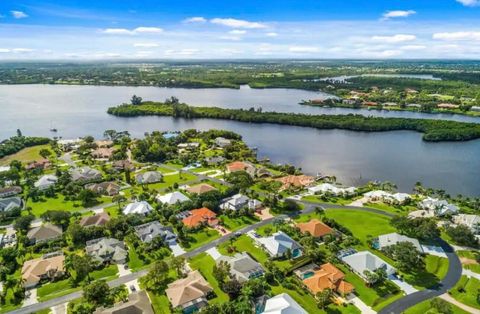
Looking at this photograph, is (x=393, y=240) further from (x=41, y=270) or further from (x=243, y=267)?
(x=41, y=270)

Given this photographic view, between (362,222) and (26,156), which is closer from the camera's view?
(362,222)

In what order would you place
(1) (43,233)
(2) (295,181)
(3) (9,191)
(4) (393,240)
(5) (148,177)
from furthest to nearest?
(5) (148,177) < (2) (295,181) < (3) (9,191) < (1) (43,233) < (4) (393,240)

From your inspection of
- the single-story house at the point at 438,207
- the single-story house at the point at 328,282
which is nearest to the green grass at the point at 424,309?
the single-story house at the point at 328,282

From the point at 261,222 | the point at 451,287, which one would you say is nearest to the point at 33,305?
the point at 261,222

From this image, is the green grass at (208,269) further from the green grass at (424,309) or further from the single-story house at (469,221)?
the single-story house at (469,221)

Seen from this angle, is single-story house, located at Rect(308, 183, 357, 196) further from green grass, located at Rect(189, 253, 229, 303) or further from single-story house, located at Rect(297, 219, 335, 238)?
green grass, located at Rect(189, 253, 229, 303)

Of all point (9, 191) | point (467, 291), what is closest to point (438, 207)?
point (467, 291)
